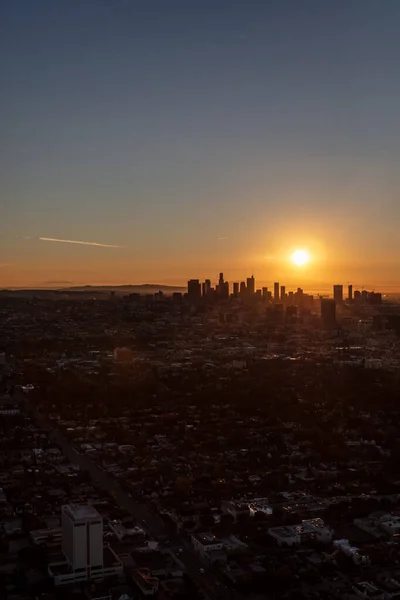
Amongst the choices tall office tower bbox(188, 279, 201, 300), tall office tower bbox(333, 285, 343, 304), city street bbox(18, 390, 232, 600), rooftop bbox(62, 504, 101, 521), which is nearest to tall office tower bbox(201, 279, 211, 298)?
tall office tower bbox(188, 279, 201, 300)

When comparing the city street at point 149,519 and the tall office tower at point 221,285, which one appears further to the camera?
the tall office tower at point 221,285

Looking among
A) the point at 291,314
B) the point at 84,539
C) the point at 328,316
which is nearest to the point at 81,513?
the point at 84,539

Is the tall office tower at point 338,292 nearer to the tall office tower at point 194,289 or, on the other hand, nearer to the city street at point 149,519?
the tall office tower at point 194,289

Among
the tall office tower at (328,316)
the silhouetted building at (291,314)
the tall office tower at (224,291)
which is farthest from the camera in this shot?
the tall office tower at (224,291)

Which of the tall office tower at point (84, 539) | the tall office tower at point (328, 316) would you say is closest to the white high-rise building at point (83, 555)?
the tall office tower at point (84, 539)

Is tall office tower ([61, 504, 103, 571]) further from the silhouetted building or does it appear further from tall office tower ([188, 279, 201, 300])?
tall office tower ([188, 279, 201, 300])

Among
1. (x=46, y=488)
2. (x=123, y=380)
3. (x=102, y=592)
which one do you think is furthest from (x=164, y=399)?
(x=102, y=592)
